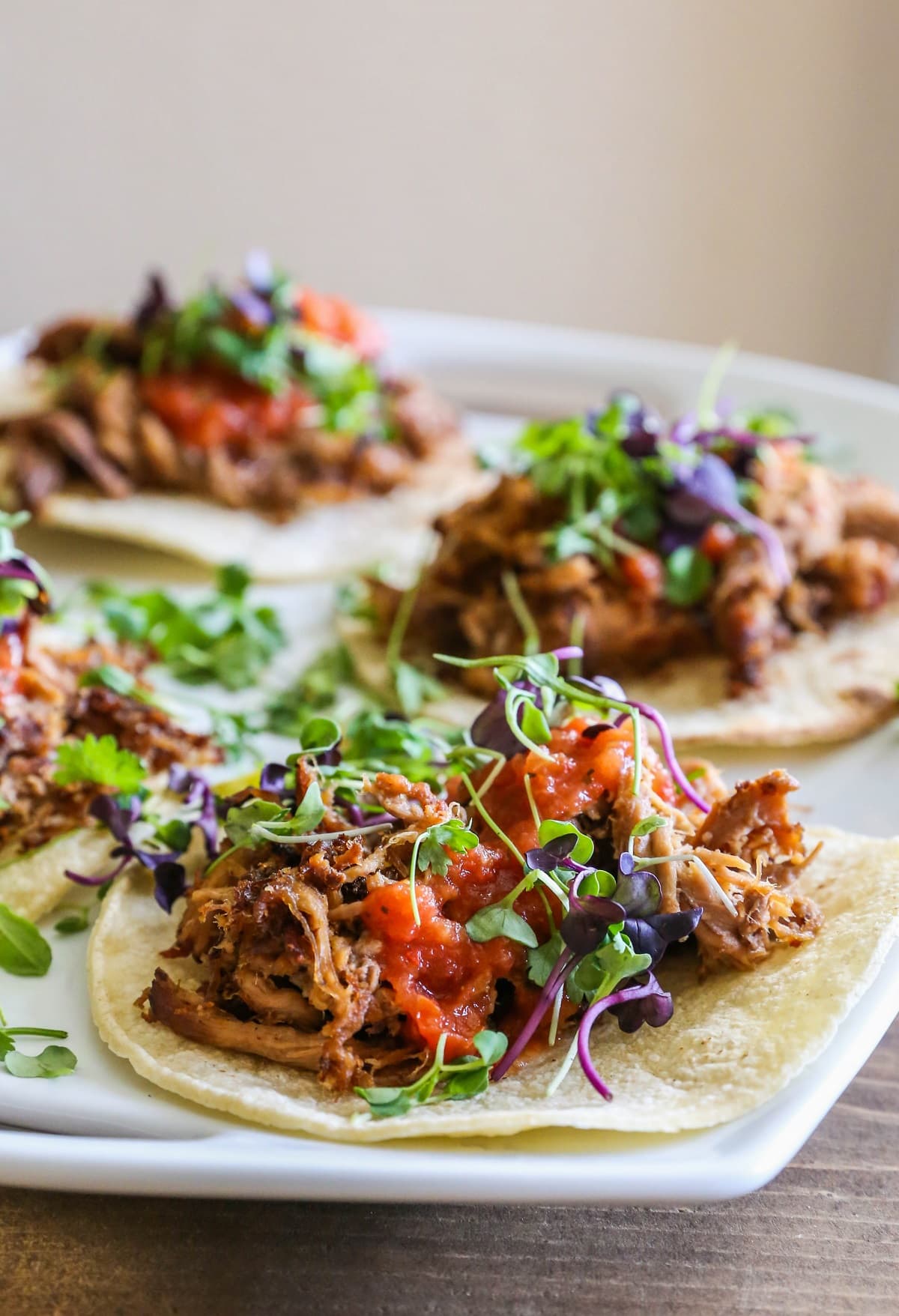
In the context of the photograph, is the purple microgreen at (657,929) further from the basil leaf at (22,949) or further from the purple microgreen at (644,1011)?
the basil leaf at (22,949)

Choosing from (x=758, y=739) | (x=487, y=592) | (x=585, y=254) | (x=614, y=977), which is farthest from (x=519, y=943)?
(x=585, y=254)

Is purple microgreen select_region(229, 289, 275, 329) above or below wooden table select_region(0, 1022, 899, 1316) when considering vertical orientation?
above

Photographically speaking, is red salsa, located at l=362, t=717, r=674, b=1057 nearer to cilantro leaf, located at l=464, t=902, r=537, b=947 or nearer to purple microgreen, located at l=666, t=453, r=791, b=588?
cilantro leaf, located at l=464, t=902, r=537, b=947

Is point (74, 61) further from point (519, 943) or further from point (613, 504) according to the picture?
point (519, 943)

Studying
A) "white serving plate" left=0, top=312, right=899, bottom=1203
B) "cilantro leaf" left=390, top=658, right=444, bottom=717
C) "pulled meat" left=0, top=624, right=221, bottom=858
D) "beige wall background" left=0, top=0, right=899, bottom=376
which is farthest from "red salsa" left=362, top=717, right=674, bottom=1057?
"beige wall background" left=0, top=0, right=899, bottom=376

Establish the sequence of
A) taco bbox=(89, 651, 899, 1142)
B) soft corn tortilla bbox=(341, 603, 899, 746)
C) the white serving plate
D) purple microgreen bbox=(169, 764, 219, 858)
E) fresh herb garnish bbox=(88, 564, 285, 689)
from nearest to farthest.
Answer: the white serving plate
taco bbox=(89, 651, 899, 1142)
purple microgreen bbox=(169, 764, 219, 858)
soft corn tortilla bbox=(341, 603, 899, 746)
fresh herb garnish bbox=(88, 564, 285, 689)

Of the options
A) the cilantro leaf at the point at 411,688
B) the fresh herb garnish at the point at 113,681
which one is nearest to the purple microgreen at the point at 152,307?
the cilantro leaf at the point at 411,688

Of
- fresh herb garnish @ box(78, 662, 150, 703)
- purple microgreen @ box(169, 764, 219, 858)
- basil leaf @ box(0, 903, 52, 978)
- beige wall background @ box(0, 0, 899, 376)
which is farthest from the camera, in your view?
beige wall background @ box(0, 0, 899, 376)
